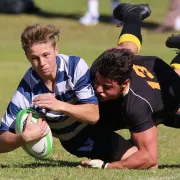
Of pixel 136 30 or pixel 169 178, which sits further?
pixel 136 30

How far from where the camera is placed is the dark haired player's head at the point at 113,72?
275 inches

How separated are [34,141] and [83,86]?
676 mm

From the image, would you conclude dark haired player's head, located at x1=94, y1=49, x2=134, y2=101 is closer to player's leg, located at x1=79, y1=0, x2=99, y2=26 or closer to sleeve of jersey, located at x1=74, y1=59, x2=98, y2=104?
sleeve of jersey, located at x1=74, y1=59, x2=98, y2=104

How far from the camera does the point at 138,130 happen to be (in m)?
7.21

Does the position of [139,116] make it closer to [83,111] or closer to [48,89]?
[83,111]

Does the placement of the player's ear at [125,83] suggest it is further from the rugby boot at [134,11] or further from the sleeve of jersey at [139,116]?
the rugby boot at [134,11]

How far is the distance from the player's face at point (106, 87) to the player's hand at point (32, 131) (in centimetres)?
64

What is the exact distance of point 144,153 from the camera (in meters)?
7.23

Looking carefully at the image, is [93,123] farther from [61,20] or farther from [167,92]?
[61,20]

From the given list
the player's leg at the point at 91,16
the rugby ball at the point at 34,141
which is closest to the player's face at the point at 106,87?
the rugby ball at the point at 34,141

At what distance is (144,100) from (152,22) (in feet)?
57.4

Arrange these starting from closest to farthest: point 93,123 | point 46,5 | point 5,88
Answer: point 93,123, point 5,88, point 46,5

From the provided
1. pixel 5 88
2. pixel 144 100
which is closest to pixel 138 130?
pixel 144 100

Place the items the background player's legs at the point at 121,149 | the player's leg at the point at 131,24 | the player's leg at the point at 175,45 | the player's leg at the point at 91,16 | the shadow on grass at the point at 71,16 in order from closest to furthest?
the background player's legs at the point at 121,149 → the player's leg at the point at 131,24 → the player's leg at the point at 175,45 → the player's leg at the point at 91,16 → the shadow on grass at the point at 71,16
